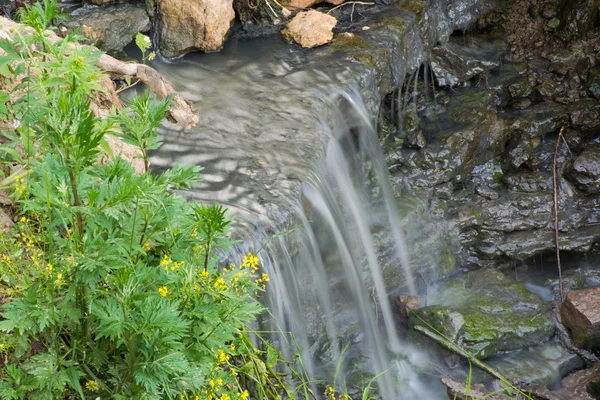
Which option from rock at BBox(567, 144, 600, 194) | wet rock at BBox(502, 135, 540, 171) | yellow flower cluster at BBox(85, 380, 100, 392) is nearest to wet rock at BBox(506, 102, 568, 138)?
wet rock at BBox(502, 135, 540, 171)

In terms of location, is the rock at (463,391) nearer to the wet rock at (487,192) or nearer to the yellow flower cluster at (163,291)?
the wet rock at (487,192)

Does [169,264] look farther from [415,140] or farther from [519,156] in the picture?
[519,156]

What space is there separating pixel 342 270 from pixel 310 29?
2.31 metres

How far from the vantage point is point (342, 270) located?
4535 mm

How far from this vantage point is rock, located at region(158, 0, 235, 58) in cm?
549

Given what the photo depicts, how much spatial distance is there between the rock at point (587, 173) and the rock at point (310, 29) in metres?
2.49

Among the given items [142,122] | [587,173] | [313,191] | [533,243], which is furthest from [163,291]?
[587,173]

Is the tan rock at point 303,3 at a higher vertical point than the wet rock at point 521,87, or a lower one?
higher

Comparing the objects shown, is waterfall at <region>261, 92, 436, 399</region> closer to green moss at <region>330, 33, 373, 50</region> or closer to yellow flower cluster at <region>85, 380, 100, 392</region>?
green moss at <region>330, 33, 373, 50</region>

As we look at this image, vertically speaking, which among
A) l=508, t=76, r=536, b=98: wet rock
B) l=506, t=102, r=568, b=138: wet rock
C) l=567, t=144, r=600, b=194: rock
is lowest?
l=567, t=144, r=600, b=194: rock

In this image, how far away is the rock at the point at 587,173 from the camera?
19.1 feet

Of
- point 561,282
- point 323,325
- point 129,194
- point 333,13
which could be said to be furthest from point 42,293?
point 333,13

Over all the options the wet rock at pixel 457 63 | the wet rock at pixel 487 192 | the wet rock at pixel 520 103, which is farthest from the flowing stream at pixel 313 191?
the wet rock at pixel 520 103

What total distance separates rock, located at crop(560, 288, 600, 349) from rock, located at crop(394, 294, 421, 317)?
1057 millimetres
